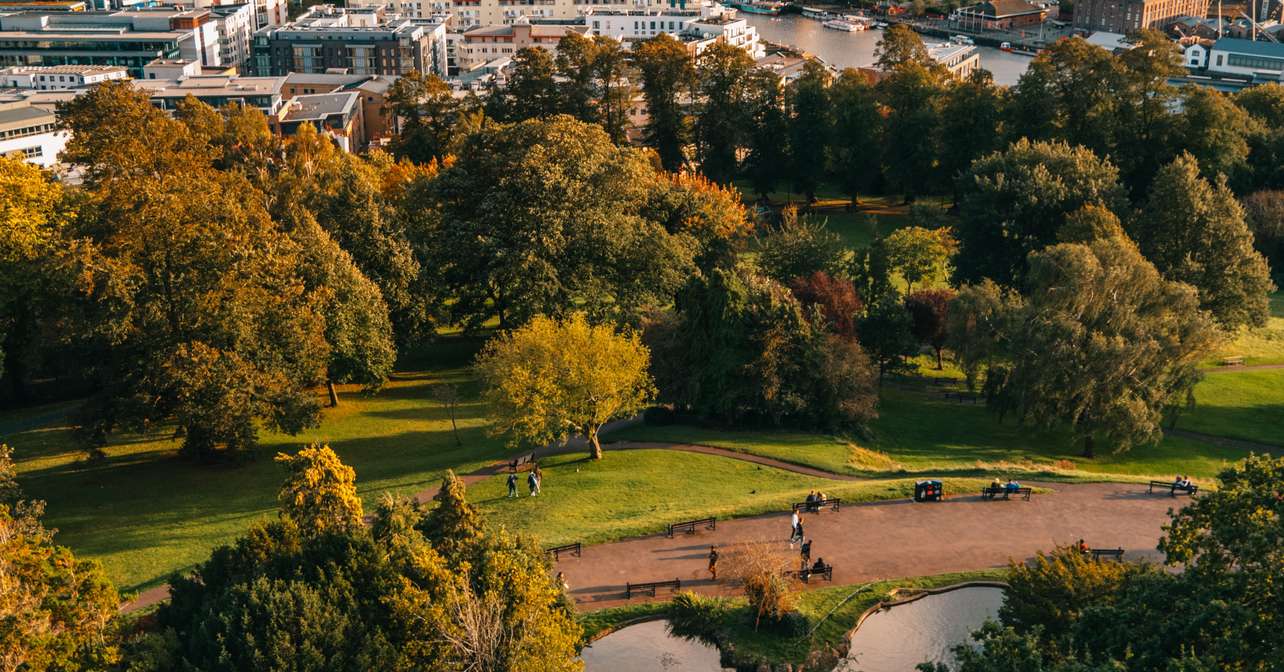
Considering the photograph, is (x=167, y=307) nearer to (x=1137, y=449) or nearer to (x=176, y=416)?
(x=176, y=416)

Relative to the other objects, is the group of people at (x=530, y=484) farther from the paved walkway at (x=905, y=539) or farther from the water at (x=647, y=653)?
the water at (x=647, y=653)

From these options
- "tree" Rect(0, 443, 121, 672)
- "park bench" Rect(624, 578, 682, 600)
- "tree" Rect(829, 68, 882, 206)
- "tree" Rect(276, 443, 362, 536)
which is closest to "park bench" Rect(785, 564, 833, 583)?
"park bench" Rect(624, 578, 682, 600)

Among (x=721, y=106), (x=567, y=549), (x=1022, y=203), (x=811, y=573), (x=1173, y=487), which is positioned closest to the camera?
(x=811, y=573)

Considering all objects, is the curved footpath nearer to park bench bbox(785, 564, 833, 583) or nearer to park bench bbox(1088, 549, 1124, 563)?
park bench bbox(785, 564, 833, 583)

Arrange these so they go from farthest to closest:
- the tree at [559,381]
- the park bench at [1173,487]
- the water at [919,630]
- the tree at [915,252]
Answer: the tree at [915,252] → the tree at [559,381] → the park bench at [1173,487] → the water at [919,630]

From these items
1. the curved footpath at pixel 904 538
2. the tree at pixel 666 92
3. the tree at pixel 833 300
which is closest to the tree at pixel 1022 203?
the tree at pixel 833 300

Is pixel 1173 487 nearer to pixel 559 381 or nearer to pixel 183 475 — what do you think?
pixel 559 381

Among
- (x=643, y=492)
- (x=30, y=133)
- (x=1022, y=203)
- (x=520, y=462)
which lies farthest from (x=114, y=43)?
(x=643, y=492)
